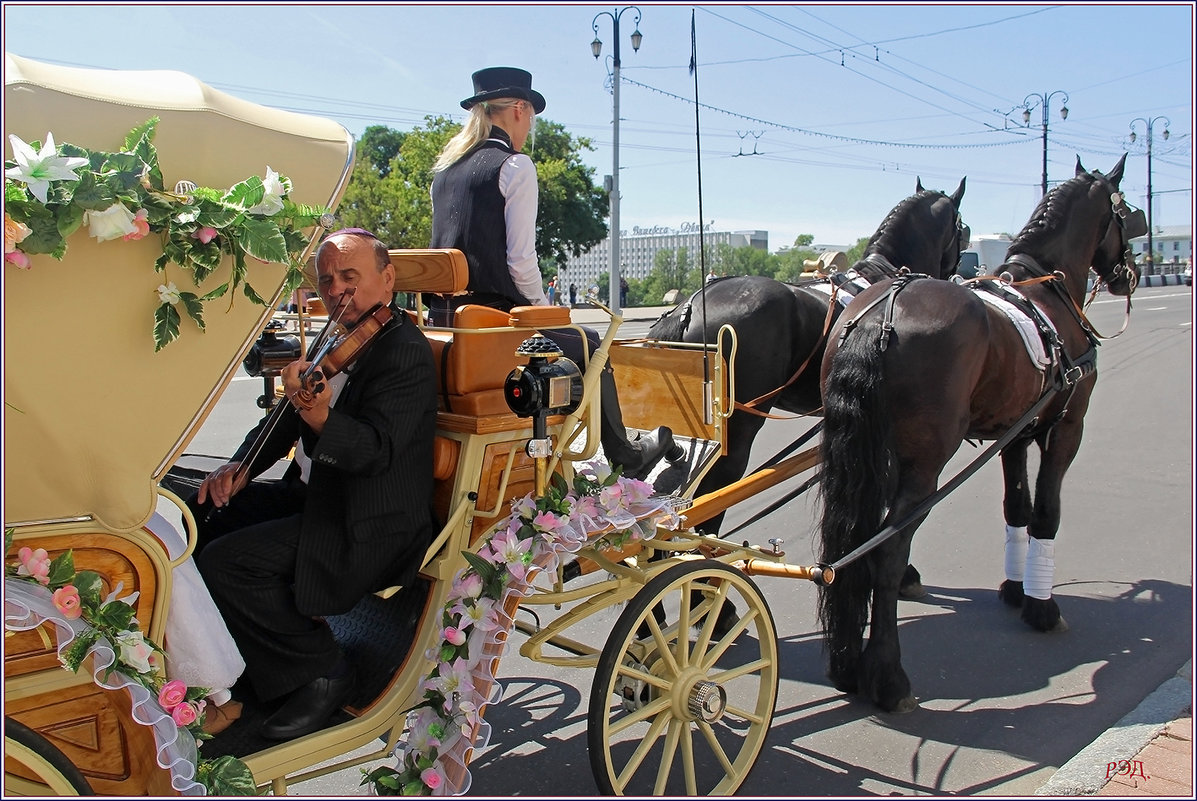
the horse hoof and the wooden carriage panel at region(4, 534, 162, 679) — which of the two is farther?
the horse hoof

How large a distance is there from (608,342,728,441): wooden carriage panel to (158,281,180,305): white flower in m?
2.07

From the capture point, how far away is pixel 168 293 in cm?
192

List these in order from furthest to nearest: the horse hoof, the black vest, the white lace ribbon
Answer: the horse hoof
the black vest
the white lace ribbon

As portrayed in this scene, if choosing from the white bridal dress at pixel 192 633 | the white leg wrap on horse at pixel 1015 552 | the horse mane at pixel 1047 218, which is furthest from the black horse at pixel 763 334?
the white bridal dress at pixel 192 633

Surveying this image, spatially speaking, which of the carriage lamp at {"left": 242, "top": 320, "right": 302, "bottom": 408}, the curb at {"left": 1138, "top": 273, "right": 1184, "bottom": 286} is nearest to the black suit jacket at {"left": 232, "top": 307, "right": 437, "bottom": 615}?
the carriage lamp at {"left": 242, "top": 320, "right": 302, "bottom": 408}

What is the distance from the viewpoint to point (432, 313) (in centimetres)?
350

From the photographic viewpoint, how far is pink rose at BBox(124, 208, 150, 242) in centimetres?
179

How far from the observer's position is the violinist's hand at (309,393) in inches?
85.8

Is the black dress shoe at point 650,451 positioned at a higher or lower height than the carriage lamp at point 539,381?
lower

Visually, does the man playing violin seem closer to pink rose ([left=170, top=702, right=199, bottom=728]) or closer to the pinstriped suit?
the pinstriped suit

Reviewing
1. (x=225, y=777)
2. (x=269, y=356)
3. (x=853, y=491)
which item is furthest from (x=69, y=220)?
(x=853, y=491)

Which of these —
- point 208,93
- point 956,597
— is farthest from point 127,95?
point 956,597

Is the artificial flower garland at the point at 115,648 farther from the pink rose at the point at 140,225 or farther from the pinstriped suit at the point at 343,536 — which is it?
the pink rose at the point at 140,225

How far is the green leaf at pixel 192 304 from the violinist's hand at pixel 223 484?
2.30ft
